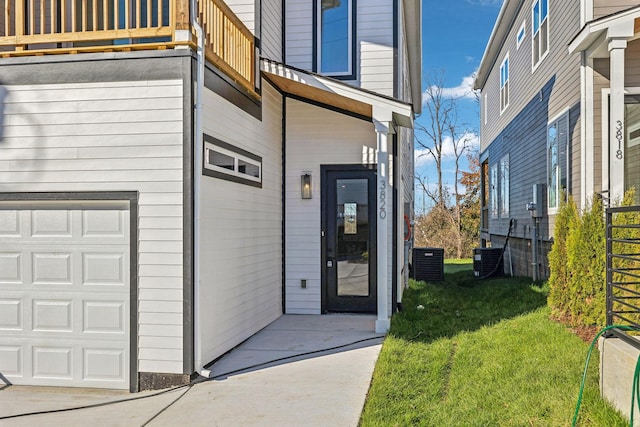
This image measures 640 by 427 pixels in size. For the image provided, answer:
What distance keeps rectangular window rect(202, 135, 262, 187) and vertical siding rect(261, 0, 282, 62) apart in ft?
5.24

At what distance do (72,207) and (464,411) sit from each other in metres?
3.87

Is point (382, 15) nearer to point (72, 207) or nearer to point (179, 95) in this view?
point (179, 95)

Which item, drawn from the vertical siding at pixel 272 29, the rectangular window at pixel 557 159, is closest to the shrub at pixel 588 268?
the rectangular window at pixel 557 159

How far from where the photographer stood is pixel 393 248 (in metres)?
7.90

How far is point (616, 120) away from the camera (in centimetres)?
648

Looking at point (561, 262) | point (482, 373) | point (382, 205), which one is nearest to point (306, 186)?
A: point (382, 205)

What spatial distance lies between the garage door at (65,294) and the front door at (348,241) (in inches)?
148

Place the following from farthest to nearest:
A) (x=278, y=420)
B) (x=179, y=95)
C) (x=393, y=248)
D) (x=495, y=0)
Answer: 1. (x=495, y=0)
2. (x=393, y=248)
3. (x=179, y=95)
4. (x=278, y=420)

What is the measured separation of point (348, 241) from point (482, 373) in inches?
138

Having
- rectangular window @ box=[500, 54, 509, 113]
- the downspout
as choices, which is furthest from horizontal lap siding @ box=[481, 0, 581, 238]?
the downspout

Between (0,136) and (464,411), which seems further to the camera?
(0,136)

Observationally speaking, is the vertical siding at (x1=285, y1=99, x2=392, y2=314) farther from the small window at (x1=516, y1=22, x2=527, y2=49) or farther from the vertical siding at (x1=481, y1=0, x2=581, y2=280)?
the small window at (x1=516, y1=22, x2=527, y2=49)

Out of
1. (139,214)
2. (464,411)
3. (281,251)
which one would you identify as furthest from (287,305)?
(464,411)

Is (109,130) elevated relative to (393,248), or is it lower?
elevated
